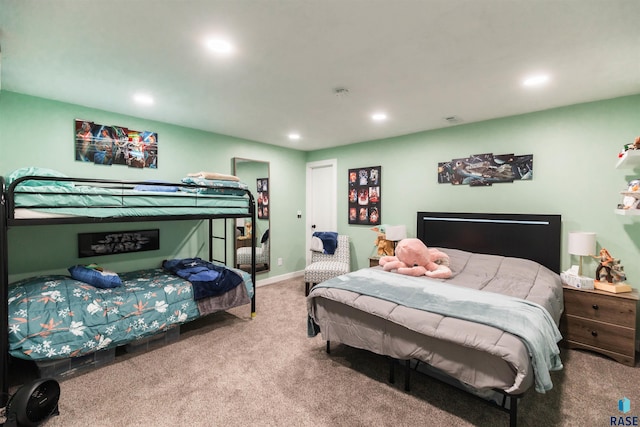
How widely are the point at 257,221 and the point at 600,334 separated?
4155 millimetres

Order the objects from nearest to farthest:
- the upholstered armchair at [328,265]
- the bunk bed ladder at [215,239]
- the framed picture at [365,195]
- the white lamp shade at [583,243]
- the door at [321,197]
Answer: the white lamp shade at [583,243], the bunk bed ladder at [215,239], the upholstered armchair at [328,265], the framed picture at [365,195], the door at [321,197]

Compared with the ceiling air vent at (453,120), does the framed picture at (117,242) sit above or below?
below

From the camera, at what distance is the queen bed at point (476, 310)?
1592mm

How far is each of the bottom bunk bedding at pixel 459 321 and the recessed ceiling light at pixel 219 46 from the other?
1953 millimetres

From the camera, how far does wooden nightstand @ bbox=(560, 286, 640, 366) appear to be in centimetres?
241

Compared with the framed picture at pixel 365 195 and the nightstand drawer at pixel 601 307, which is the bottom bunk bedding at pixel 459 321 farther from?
the framed picture at pixel 365 195

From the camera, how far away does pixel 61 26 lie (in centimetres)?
168

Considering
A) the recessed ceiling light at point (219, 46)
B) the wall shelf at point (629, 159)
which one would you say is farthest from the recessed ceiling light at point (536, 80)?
the recessed ceiling light at point (219, 46)

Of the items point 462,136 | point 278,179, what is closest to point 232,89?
point 278,179

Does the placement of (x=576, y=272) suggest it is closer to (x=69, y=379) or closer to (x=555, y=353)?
(x=555, y=353)

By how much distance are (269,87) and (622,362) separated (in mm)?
3848

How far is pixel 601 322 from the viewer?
252cm

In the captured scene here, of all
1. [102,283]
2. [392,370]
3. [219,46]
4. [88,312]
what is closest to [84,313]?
[88,312]

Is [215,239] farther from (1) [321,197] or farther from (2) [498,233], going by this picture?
(2) [498,233]
